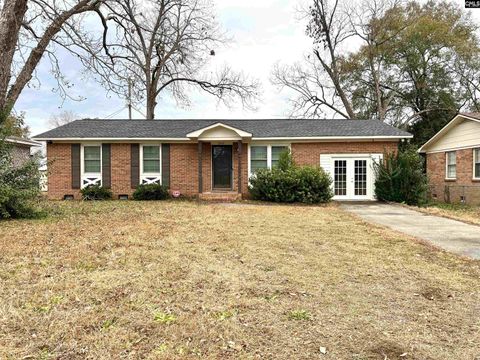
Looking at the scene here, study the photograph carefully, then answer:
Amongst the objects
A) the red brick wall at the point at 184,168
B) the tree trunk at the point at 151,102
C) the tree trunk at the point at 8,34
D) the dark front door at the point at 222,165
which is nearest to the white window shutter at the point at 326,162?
the dark front door at the point at 222,165

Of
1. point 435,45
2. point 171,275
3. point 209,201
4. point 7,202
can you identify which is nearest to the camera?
point 171,275

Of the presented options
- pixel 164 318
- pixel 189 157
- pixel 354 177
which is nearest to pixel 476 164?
pixel 354 177

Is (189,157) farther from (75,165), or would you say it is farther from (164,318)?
(164,318)

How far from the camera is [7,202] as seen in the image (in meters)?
8.89

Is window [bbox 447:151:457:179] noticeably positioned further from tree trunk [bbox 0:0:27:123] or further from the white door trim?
tree trunk [bbox 0:0:27:123]

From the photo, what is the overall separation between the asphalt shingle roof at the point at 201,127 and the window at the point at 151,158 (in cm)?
64

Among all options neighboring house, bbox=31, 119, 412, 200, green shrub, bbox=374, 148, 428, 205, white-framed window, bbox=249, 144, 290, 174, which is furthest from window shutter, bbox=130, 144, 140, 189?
green shrub, bbox=374, 148, 428, 205

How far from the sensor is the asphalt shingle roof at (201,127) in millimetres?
16578

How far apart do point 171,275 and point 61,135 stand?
14313mm

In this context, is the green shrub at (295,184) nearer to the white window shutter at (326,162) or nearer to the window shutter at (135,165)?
the white window shutter at (326,162)

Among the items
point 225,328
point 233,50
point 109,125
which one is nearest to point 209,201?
point 109,125

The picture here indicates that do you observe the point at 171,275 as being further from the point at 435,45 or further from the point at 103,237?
the point at 435,45

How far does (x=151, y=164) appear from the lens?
16891 mm

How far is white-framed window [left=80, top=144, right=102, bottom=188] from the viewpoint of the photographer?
16.8 meters
